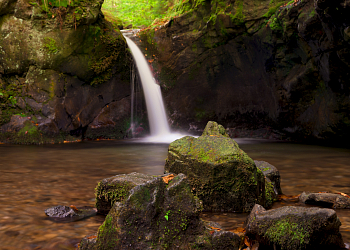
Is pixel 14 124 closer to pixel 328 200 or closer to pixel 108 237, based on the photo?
pixel 108 237

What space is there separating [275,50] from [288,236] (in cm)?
1183

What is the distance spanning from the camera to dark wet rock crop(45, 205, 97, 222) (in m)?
3.50

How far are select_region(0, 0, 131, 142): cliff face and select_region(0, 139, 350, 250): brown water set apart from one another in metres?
4.41

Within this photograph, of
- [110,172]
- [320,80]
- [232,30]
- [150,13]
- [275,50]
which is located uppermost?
[150,13]

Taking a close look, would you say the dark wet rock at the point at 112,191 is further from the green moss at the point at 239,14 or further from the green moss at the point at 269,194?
the green moss at the point at 239,14

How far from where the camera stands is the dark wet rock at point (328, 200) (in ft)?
12.8

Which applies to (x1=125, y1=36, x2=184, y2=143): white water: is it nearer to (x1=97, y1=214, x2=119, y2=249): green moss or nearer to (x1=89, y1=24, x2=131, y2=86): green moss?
(x1=89, y1=24, x2=131, y2=86): green moss

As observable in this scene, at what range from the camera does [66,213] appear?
356 cm

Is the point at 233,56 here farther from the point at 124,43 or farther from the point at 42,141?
the point at 42,141

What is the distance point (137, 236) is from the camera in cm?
245

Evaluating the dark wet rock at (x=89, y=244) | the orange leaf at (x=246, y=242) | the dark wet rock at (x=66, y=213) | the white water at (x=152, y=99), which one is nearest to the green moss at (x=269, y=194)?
the orange leaf at (x=246, y=242)

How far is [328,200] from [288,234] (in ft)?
5.49

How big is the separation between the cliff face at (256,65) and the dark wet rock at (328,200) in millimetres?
Answer: 6221

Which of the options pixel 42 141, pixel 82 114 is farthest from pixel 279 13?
pixel 42 141
